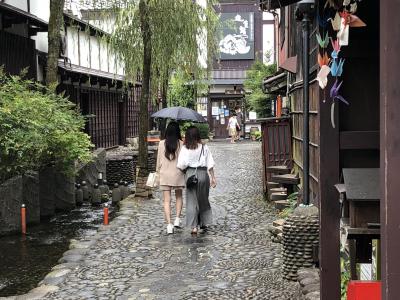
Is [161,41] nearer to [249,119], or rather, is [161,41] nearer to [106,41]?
[106,41]

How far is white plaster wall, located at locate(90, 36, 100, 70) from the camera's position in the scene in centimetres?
2662

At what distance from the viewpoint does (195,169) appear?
1002 centimetres

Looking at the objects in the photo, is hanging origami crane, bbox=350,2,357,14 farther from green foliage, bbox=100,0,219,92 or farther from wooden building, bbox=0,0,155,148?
wooden building, bbox=0,0,155,148

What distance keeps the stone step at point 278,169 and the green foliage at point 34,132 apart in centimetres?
433

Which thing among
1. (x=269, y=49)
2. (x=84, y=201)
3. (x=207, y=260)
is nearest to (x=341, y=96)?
(x=207, y=260)

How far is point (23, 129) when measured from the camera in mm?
11406

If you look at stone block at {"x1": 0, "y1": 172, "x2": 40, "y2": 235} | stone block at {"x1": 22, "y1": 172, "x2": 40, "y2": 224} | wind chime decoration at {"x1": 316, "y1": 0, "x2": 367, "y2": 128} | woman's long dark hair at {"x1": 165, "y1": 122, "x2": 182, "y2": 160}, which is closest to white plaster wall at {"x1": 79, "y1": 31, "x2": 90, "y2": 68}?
stone block at {"x1": 22, "y1": 172, "x2": 40, "y2": 224}

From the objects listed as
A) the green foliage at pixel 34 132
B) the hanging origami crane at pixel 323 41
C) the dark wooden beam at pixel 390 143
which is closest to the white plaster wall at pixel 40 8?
the green foliage at pixel 34 132

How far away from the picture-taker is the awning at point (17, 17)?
15416 millimetres

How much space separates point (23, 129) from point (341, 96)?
8.32 metres

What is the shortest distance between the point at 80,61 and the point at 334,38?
70.6ft

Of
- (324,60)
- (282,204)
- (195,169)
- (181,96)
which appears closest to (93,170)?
(282,204)

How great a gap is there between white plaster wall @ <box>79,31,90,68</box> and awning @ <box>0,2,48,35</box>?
5.95 m

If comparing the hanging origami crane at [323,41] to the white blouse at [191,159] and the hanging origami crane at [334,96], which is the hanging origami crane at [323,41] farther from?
the white blouse at [191,159]
